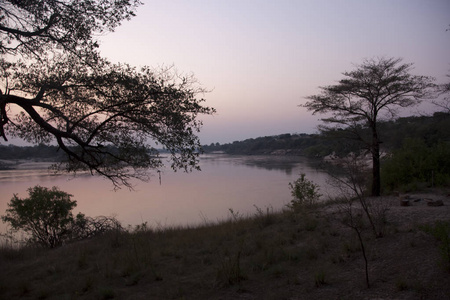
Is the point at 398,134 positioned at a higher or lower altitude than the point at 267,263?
higher

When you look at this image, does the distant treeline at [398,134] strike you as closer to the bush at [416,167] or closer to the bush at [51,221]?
the bush at [416,167]

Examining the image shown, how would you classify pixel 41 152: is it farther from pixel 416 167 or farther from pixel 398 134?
pixel 398 134

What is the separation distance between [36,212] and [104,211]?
13220 mm

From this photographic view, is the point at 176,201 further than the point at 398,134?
Yes

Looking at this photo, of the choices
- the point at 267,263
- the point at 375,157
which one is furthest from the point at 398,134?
the point at 267,263

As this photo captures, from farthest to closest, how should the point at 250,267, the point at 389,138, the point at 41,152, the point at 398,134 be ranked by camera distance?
the point at 398,134 → the point at 389,138 → the point at 41,152 → the point at 250,267

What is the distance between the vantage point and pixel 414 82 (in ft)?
35.1

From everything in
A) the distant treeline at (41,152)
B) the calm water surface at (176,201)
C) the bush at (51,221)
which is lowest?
the calm water surface at (176,201)

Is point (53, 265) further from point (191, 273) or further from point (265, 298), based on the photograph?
point (265, 298)

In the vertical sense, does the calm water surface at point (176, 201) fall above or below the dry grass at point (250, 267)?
below

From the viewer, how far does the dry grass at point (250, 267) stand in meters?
4.25

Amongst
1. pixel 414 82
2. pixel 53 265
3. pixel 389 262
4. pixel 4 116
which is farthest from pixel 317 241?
pixel 414 82

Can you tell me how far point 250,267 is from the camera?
5391 millimetres

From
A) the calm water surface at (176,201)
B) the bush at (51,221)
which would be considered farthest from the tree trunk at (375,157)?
the bush at (51,221)
